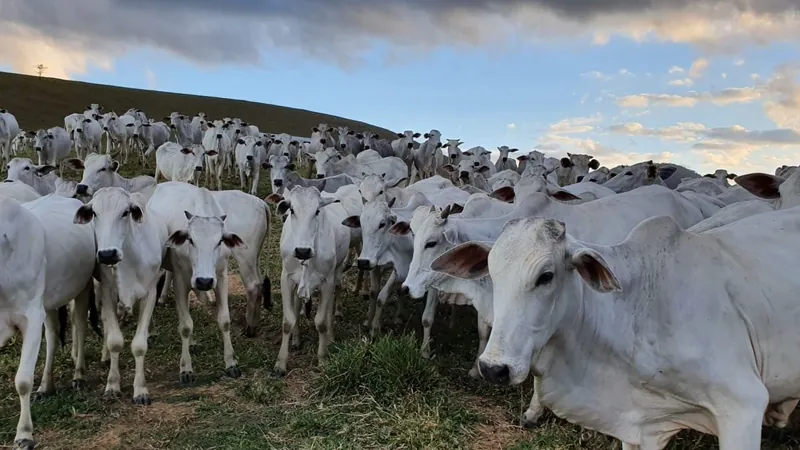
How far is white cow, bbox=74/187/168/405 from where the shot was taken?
22.2 feet

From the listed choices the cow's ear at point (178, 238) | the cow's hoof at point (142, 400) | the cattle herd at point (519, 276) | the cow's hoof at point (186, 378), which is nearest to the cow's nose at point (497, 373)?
the cattle herd at point (519, 276)

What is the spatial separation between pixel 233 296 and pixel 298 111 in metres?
66.3

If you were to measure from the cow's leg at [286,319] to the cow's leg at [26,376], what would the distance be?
2.62 meters

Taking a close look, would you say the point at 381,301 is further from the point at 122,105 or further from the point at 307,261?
the point at 122,105

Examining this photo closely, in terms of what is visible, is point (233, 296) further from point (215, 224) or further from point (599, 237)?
point (599, 237)

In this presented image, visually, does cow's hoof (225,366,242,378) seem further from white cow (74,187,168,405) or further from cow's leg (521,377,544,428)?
cow's leg (521,377,544,428)

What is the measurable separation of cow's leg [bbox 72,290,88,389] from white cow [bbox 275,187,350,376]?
207 centimetres

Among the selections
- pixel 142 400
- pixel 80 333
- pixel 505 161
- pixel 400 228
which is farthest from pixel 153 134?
pixel 142 400

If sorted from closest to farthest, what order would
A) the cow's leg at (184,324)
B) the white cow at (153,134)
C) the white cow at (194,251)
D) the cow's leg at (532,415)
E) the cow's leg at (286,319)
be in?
1. the cow's leg at (532,415)
2. the white cow at (194,251)
3. the cow's leg at (184,324)
4. the cow's leg at (286,319)
5. the white cow at (153,134)

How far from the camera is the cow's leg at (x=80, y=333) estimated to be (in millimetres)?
7320

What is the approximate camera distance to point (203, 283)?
7.08 meters

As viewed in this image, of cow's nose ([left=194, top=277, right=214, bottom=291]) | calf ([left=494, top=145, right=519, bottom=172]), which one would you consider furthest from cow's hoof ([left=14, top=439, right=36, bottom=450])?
calf ([left=494, top=145, right=519, bottom=172])

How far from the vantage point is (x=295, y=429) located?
598 cm

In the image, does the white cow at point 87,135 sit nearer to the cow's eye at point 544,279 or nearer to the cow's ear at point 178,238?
the cow's ear at point 178,238
